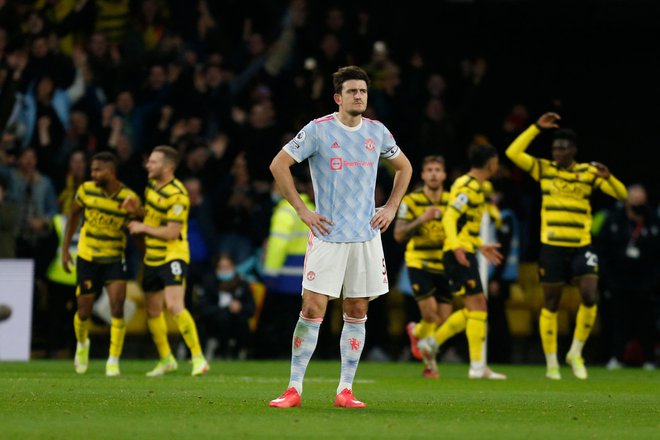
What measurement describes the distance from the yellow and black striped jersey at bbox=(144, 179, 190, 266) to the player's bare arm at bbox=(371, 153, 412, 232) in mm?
4573

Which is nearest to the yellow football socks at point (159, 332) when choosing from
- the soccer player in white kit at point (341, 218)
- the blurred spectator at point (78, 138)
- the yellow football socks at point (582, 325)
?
the yellow football socks at point (582, 325)

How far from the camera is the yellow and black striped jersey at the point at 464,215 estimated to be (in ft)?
48.3

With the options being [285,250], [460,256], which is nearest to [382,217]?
[460,256]

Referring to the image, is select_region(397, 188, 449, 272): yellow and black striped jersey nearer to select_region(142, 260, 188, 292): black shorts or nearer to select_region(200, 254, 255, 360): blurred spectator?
select_region(142, 260, 188, 292): black shorts

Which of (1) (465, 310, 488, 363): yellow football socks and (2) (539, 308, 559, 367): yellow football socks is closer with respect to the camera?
(1) (465, 310, 488, 363): yellow football socks

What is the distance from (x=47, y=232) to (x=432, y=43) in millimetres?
8490

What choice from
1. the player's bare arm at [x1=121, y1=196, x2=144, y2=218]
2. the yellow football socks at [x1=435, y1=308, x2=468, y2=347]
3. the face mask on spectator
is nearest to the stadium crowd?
the face mask on spectator

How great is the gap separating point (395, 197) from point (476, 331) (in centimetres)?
526

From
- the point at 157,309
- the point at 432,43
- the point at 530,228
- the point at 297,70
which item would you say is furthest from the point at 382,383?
the point at 432,43

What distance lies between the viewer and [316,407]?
9.98 meters

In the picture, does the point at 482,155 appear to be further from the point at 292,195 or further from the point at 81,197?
the point at 292,195

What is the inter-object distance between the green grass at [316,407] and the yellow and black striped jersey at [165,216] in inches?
49.5

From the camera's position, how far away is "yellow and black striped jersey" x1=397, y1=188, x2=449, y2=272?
15.4m

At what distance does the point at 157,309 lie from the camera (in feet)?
49.2
